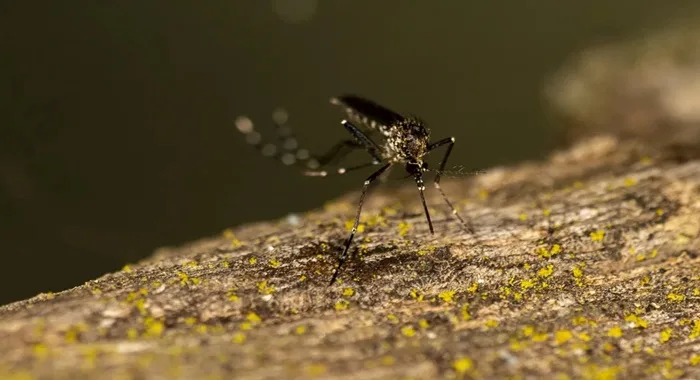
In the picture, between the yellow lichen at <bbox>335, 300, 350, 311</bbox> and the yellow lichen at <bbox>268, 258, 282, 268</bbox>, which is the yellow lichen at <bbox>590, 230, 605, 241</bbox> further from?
the yellow lichen at <bbox>268, 258, 282, 268</bbox>

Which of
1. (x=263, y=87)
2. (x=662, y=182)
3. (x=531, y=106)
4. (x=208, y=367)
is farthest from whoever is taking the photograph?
(x=531, y=106)

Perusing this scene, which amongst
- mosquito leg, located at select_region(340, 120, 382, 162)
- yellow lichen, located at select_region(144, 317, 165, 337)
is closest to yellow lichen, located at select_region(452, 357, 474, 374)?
yellow lichen, located at select_region(144, 317, 165, 337)

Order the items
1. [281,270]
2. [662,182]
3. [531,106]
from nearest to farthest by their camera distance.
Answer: [281,270] → [662,182] → [531,106]

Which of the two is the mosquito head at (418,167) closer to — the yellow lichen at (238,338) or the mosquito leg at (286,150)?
the mosquito leg at (286,150)

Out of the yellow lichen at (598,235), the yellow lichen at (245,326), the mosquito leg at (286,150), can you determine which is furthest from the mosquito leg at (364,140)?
the yellow lichen at (245,326)

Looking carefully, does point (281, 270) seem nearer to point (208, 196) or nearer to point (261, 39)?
point (208, 196)

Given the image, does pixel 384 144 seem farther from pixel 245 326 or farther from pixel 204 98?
pixel 204 98

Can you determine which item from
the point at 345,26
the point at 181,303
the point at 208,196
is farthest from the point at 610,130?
the point at 181,303
